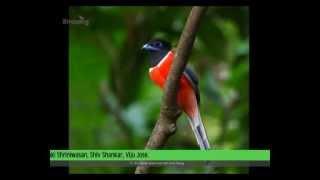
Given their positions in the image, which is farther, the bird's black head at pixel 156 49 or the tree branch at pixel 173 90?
the bird's black head at pixel 156 49

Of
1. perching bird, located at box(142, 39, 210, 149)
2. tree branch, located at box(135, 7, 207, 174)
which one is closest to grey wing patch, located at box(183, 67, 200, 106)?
perching bird, located at box(142, 39, 210, 149)

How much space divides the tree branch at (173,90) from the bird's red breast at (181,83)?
0.22 ft

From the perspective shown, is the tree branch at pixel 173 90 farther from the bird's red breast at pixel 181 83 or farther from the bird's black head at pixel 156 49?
the bird's black head at pixel 156 49

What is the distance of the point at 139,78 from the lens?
128 inches

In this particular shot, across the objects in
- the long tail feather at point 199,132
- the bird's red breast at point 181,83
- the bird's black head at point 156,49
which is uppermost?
the bird's black head at point 156,49

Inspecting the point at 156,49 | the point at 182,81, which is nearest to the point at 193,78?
the point at 182,81

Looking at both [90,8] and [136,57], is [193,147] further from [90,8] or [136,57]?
[90,8]

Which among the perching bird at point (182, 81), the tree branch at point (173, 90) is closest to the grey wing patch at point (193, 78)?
the perching bird at point (182, 81)

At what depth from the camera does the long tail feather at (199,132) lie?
3.33 meters

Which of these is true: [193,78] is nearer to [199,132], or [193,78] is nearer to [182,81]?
[182,81]

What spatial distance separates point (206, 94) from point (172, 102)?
0.74ft

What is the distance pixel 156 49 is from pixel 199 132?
1.11ft

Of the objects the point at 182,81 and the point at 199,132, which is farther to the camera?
the point at 199,132

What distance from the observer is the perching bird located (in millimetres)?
3219
